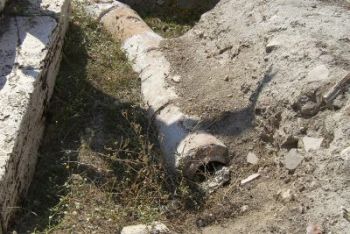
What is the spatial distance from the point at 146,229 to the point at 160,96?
1423mm

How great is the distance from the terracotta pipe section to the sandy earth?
0.11 m

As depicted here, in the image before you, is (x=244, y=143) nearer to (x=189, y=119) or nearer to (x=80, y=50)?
(x=189, y=119)

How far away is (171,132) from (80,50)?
5.34 feet

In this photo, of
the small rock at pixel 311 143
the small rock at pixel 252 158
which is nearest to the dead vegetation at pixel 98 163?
the small rock at pixel 252 158

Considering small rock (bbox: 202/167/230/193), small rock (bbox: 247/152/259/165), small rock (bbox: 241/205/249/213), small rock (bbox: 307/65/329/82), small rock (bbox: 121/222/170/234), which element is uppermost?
small rock (bbox: 307/65/329/82)

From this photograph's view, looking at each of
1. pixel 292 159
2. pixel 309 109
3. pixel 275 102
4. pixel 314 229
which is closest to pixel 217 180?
pixel 292 159

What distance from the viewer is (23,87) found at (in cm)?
414

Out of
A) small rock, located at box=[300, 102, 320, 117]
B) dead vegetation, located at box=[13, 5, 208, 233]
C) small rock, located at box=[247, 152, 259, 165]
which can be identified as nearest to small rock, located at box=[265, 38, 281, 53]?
small rock, located at box=[300, 102, 320, 117]

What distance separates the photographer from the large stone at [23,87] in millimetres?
3746

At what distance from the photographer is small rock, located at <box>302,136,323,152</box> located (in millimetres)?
3788

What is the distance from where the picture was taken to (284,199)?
3.73m

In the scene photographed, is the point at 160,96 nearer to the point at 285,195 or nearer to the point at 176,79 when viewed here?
the point at 176,79

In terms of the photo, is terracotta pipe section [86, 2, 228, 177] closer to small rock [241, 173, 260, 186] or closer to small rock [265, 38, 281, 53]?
A: small rock [241, 173, 260, 186]

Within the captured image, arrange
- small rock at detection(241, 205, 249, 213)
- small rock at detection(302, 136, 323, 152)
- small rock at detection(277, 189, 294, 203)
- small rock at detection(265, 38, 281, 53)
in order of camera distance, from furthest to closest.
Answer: small rock at detection(265, 38, 281, 53)
small rock at detection(241, 205, 249, 213)
small rock at detection(302, 136, 323, 152)
small rock at detection(277, 189, 294, 203)
